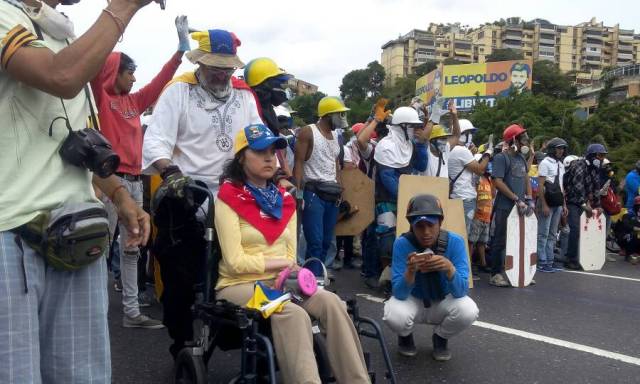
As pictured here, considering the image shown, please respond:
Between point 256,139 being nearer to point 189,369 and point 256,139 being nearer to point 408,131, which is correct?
point 189,369

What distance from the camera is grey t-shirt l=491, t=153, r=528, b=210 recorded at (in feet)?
24.0

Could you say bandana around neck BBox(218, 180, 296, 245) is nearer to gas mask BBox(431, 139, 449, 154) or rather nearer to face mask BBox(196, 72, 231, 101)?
face mask BBox(196, 72, 231, 101)

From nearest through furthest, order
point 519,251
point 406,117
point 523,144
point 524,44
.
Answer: point 406,117, point 519,251, point 523,144, point 524,44

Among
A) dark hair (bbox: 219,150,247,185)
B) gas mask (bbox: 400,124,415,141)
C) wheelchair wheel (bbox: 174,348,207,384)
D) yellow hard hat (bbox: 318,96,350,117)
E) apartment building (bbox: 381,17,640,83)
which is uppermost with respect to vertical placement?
apartment building (bbox: 381,17,640,83)

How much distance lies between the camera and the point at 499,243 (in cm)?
728

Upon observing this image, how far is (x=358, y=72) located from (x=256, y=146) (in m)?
98.9

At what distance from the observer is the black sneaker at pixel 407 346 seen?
4.29 m

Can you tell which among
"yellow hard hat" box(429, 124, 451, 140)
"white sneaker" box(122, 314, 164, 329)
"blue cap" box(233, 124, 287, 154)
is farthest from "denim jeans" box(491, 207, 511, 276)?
"blue cap" box(233, 124, 287, 154)

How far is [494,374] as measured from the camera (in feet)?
12.8

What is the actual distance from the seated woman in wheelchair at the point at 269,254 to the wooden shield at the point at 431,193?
2.64m

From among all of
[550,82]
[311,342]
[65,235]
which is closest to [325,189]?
[311,342]

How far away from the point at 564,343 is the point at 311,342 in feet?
8.77

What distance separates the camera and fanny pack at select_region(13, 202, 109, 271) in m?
0.13

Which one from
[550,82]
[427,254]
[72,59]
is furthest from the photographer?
[550,82]
